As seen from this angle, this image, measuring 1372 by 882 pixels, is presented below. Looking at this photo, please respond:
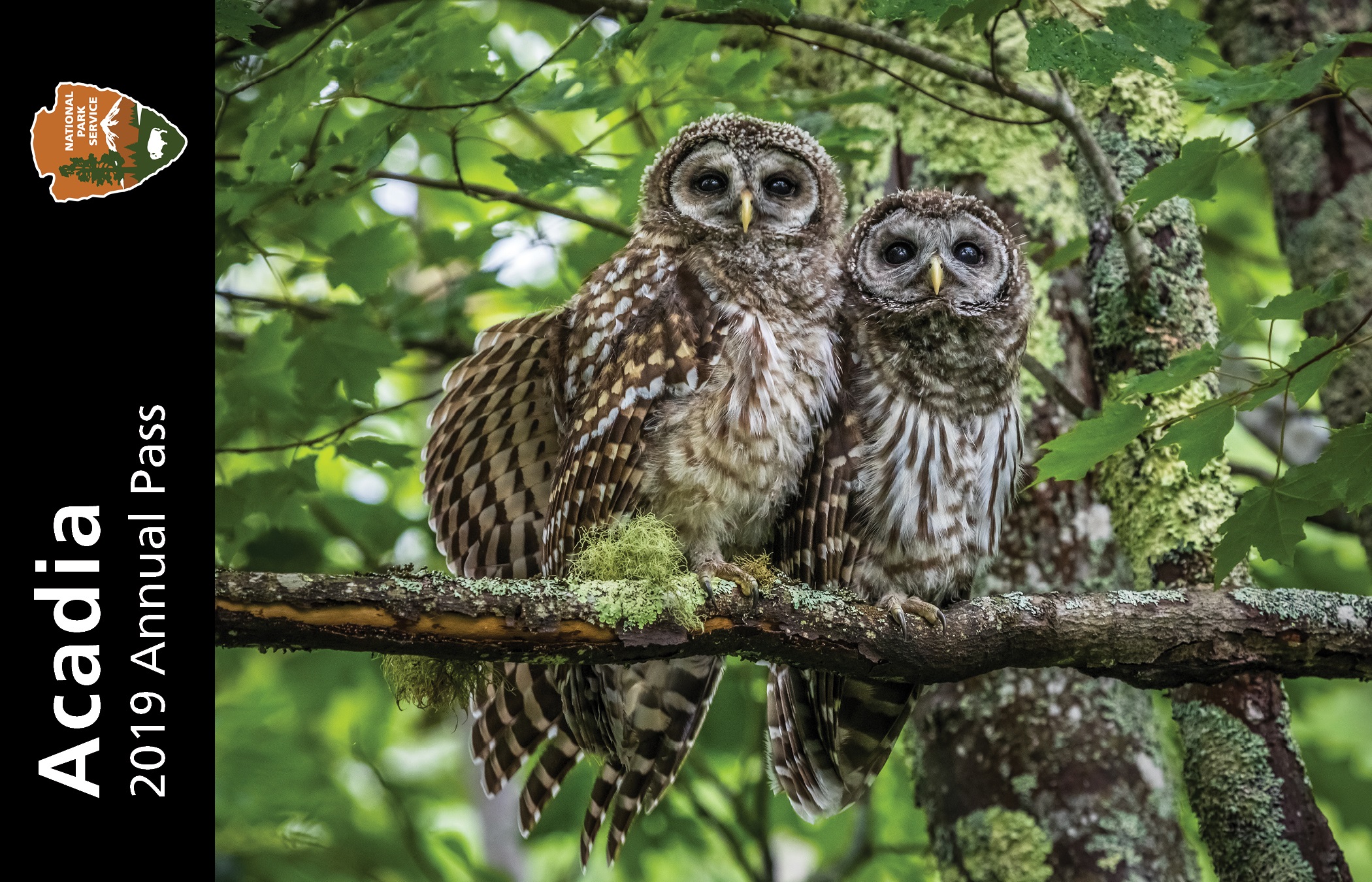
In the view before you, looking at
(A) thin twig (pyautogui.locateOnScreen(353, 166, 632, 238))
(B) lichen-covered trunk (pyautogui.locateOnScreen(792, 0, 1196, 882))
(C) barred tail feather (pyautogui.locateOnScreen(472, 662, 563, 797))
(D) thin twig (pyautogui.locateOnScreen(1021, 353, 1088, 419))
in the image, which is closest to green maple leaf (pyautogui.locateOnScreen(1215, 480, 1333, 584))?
(D) thin twig (pyautogui.locateOnScreen(1021, 353, 1088, 419))

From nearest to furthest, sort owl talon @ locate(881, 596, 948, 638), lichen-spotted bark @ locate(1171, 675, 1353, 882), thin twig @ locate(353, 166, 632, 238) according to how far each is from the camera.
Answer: owl talon @ locate(881, 596, 948, 638), lichen-spotted bark @ locate(1171, 675, 1353, 882), thin twig @ locate(353, 166, 632, 238)

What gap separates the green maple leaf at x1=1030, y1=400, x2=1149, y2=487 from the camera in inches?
100

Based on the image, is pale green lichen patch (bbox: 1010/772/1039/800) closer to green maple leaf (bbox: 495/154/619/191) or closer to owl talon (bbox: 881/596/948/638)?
owl talon (bbox: 881/596/948/638)

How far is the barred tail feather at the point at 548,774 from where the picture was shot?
11.4 feet

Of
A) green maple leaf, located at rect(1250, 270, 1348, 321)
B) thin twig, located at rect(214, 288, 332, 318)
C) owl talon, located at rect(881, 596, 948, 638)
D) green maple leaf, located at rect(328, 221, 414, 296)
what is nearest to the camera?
green maple leaf, located at rect(1250, 270, 1348, 321)

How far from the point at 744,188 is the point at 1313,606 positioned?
6.06 feet

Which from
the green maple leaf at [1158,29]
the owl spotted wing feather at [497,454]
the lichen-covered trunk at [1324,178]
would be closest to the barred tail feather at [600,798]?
the owl spotted wing feather at [497,454]

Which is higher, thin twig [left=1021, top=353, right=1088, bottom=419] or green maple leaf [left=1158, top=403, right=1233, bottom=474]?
thin twig [left=1021, top=353, right=1088, bottom=419]

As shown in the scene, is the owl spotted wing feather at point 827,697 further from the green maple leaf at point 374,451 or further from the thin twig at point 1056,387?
the green maple leaf at point 374,451

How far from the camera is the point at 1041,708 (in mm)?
3701

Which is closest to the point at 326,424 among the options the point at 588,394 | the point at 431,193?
the point at 588,394
